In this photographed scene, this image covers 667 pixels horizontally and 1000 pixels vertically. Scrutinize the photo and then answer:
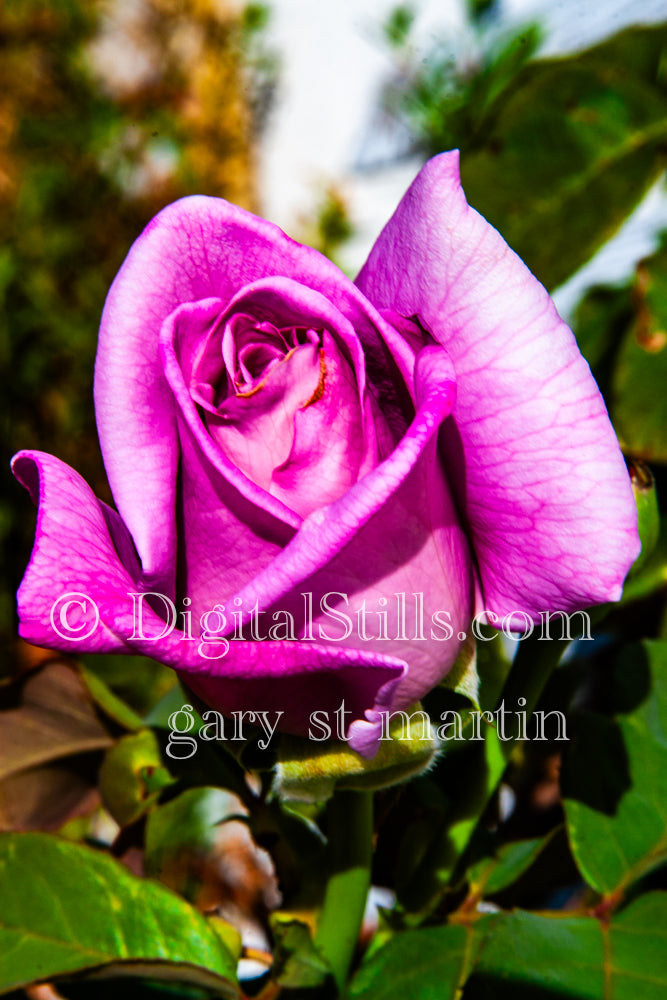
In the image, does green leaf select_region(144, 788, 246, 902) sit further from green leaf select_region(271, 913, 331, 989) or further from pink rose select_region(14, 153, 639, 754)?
pink rose select_region(14, 153, 639, 754)

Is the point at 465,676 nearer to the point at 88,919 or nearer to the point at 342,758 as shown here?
the point at 342,758

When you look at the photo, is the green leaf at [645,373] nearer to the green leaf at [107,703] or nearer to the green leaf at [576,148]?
the green leaf at [576,148]

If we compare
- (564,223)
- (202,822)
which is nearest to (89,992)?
(202,822)

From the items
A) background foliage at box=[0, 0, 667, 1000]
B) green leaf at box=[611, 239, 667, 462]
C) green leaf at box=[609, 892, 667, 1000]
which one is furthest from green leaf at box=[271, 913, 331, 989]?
green leaf at box=[611, 239, 667, 462]

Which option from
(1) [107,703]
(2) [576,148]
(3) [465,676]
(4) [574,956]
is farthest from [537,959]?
(2) [576,148]

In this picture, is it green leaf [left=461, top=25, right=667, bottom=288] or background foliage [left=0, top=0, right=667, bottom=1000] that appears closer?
background foliage [left=0, top=0, right=667, bottom=1000]

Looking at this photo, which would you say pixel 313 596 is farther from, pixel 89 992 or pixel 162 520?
pixel 89 992
